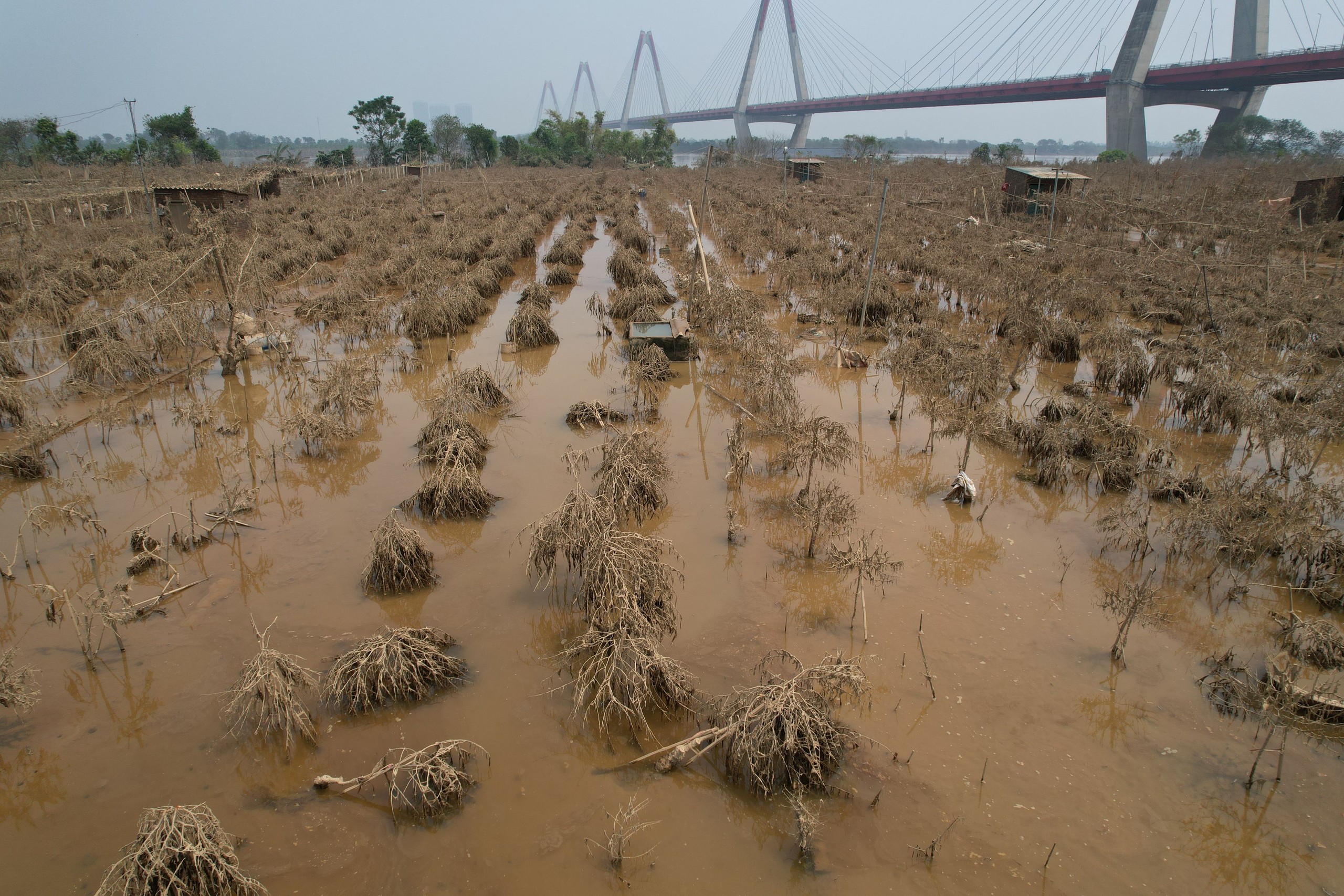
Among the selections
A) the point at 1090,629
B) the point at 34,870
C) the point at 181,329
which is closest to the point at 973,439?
the point at 1090,629

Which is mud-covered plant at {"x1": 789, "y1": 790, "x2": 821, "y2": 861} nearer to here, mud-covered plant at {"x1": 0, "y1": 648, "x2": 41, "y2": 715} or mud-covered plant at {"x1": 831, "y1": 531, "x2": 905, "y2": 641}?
mud-covered plant at {"x1": 831, "y1": 531, "x2": 905, "y2": 641}

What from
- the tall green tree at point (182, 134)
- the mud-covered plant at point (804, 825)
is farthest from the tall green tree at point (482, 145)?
the mud-covered plant at point (804, 825)

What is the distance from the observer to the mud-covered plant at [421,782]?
4.01 m

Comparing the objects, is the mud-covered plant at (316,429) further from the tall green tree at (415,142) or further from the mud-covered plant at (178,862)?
the tall green tree at (415,142)

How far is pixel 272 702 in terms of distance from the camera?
14.5 ft

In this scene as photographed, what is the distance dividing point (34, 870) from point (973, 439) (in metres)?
9.33

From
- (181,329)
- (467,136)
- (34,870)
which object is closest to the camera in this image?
(34,870)

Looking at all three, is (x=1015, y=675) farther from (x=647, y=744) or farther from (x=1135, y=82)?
(x=1135, y=82)

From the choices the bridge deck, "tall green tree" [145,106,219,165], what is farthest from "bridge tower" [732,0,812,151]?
"tall green tree" [145,106,219,165]

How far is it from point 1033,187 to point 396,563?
27958 mm

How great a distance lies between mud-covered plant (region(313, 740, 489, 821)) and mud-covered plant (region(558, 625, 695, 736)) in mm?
838

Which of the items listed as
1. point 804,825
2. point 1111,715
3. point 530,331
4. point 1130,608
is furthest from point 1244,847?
point 530,331

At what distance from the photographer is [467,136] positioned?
68125 mm

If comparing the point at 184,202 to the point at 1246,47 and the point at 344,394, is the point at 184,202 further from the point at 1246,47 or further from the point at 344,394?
the point at 1246,47
